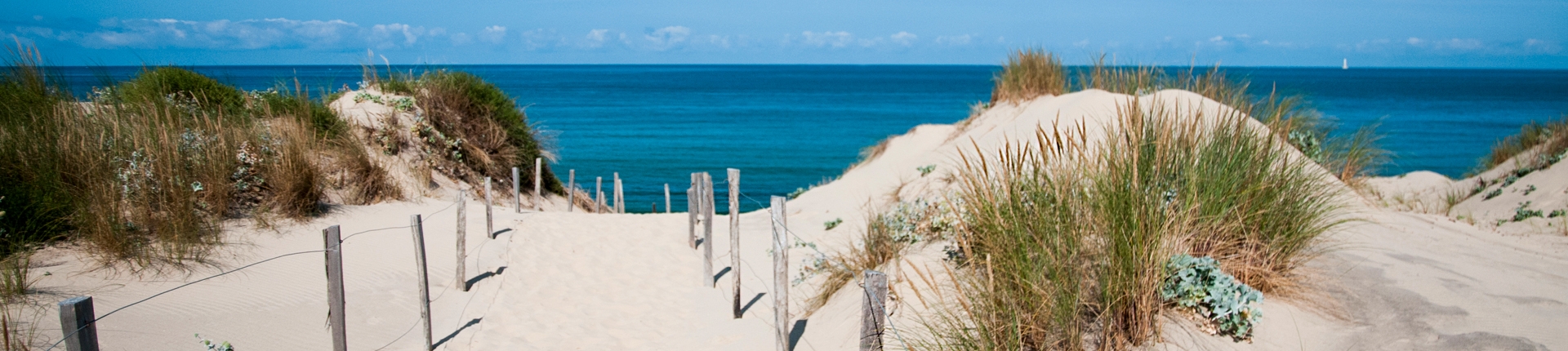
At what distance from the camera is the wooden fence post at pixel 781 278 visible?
6020 millimetres

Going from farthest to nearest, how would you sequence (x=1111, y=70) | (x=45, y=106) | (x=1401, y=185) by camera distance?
(x=1111, y=70), (x=1401, y=185), (x=45, y=106)

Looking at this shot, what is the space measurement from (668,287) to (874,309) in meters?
5.25

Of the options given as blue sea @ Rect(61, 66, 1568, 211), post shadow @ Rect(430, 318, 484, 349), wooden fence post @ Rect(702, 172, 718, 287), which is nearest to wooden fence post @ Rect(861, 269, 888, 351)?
post shadow @ Rect(430, 318, 484, 349)

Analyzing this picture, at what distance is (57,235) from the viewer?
7477mm

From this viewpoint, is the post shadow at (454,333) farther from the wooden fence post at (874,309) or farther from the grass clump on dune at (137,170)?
the wooden fence post at (874,309)

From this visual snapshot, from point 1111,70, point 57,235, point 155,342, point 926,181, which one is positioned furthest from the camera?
point 1111,70

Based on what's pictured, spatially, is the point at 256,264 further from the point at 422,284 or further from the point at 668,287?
the point at 668,287

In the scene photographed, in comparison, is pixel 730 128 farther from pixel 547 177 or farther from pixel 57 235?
pixel 57 235

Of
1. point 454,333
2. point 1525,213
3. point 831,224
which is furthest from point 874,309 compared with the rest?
point 1525,213

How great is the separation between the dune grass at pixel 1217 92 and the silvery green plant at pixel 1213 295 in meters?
2.35

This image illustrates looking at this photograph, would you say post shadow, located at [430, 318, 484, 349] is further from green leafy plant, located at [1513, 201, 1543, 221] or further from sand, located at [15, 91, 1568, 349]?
green leafy plant, located at [1513, 201, 1543, 221]

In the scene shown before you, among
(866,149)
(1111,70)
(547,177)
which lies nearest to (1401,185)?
(1111,70)

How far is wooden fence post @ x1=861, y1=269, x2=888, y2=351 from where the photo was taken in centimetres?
392

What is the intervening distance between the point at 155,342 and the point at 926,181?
849 centimetres
